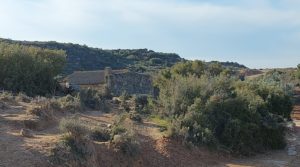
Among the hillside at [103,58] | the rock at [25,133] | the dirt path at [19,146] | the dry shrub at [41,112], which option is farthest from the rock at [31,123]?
the hillside at [103,58]

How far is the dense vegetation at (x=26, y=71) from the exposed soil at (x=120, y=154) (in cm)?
634

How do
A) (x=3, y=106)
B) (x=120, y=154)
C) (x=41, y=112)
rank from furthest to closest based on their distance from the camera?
(x=3, y=106), (x=41, y=112), (x=120, y=154)

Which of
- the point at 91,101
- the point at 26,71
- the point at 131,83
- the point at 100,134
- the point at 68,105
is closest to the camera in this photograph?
the point at 100,134

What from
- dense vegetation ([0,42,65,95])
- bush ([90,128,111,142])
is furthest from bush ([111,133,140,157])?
dense vegetation ([0,42,65,95])

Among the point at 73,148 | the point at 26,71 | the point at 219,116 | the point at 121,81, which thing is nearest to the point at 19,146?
the point at 73,148

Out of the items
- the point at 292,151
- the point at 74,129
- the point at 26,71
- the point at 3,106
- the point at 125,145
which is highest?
the point at 26,71

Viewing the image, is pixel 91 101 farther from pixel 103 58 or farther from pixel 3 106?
pixel 103 58

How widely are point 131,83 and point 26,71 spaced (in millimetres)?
20151

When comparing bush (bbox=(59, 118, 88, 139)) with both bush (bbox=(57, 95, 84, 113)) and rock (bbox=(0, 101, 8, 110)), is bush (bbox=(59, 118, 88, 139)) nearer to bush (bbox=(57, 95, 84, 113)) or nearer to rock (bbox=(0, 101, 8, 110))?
rock (bbox=(0, 101, 8, 110))

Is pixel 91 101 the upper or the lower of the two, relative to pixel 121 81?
upper

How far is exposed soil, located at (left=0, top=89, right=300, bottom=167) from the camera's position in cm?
1402

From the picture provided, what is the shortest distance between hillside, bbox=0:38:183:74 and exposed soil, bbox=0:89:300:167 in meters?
42.8

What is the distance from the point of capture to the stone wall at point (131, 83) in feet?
158

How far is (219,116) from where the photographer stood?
73.2 ft
